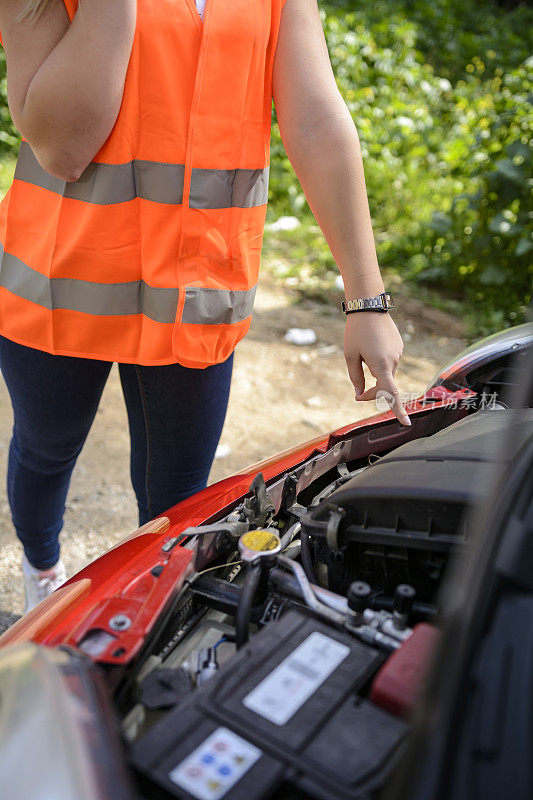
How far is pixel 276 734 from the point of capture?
0.77 metres

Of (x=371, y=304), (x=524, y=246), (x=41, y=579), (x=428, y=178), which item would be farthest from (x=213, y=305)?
(x=428, y=178)

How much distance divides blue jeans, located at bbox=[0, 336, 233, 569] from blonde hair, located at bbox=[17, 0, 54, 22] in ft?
2.00

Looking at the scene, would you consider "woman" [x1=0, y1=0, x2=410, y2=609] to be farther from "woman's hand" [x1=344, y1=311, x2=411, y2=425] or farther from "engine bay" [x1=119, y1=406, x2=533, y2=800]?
"engine bay" [x1=119, y1=406, x2=533, y2=800]

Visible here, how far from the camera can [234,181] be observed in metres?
1.34

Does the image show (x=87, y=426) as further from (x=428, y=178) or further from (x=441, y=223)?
(x=428, y=178)

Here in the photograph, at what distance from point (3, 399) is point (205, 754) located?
8.65ft

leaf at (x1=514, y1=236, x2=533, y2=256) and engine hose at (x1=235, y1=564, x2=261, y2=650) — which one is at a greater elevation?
leaf at (x1=514, y1=236, x2=533, y2=256)

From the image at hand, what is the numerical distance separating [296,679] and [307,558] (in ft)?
1.33

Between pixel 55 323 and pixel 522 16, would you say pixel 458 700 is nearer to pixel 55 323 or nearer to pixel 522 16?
pixel 55 323

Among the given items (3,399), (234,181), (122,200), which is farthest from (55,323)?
(3,399)

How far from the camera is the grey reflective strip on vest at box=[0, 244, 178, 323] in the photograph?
133cm

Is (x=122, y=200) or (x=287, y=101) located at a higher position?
(x=287, y=101)

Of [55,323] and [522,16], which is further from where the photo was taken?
[522,16]

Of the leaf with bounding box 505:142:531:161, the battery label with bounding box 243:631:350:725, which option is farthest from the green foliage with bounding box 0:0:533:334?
the battery label with bounding box 243:631:350:725
